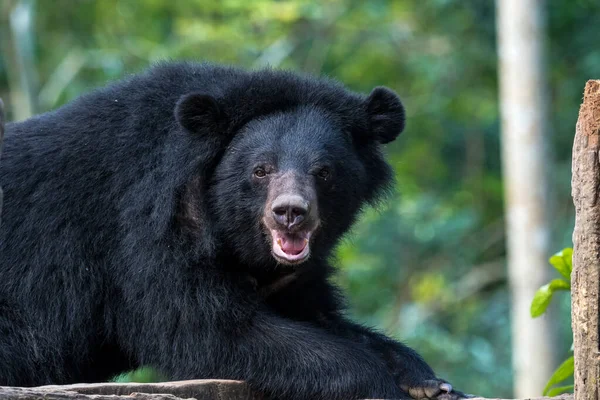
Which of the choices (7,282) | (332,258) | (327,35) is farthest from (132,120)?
(327,35)

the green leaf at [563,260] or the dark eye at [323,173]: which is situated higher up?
the dark eye at [323,173]

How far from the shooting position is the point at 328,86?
585 centimetres

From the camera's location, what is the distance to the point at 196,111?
5273 millimetres

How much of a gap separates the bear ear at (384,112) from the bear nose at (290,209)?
36.6 inches

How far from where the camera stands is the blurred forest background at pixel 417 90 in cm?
1446

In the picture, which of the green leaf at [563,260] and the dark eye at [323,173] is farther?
the dark eye at [323,173]

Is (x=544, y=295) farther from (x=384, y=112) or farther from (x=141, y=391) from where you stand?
(x=141, y=391)

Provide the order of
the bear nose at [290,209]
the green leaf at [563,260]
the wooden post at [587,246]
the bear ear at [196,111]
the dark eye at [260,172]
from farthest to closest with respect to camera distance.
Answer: the dark eye at [260,172] < the bear ear at [196,111] < the bear nose at [290,209] < the green leaf at [563,260] < the wooden post at [587,246]

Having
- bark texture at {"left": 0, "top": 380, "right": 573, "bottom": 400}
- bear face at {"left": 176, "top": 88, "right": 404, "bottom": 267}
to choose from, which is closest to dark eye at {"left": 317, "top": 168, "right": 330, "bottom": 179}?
bear face at {"left": 176, "top": 88, "right": 404, "bottom": 267}

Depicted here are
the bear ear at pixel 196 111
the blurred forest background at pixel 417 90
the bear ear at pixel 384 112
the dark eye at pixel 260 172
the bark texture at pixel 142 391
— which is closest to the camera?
the bark texture at pixel 142 391

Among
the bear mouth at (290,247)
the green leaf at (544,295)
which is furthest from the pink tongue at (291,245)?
the green leaf at (544,295)

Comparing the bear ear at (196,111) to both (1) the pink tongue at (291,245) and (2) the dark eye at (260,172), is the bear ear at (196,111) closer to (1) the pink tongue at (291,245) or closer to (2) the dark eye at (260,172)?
(2) the dark eye at (260,172)

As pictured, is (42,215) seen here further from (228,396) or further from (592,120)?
(592,120)

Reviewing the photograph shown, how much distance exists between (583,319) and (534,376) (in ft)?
26.6
